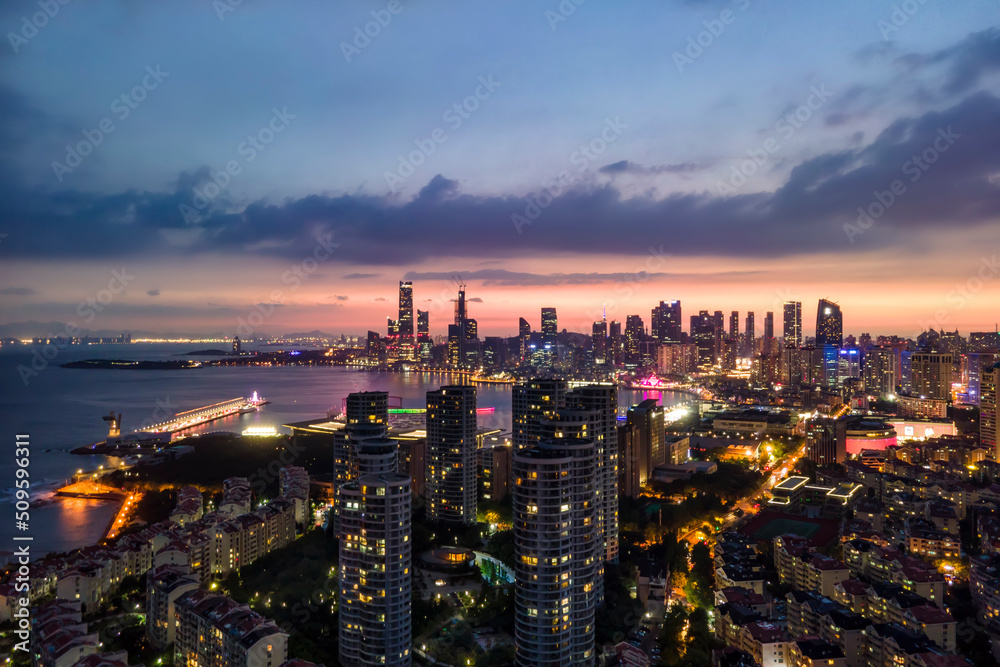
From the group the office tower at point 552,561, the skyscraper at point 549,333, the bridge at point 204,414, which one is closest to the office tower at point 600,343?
the skyscraper at point 549,333

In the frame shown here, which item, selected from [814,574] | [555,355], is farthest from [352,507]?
[555,355]

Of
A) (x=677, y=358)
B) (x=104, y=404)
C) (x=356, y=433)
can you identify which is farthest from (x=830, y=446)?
(x=677, y=358)

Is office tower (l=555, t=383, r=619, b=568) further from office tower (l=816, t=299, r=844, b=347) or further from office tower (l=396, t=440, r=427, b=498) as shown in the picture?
office tower (l=816, t=299, r=844, b=347)

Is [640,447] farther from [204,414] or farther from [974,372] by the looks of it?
[974,372]

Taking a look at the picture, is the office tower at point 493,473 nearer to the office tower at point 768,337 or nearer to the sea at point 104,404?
the sea at point 104,404

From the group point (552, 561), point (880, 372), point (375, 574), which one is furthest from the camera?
point (880, 372)

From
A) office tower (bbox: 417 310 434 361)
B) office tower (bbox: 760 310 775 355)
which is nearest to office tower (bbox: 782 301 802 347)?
office tower (bbox: 760 310 775 355)
